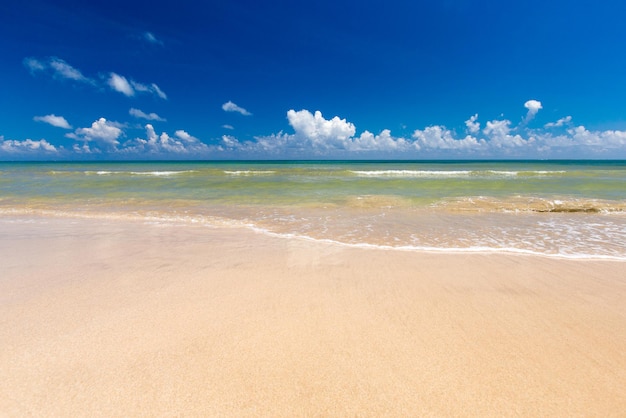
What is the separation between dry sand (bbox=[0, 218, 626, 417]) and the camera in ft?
6.36

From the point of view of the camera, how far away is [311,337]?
2604mm

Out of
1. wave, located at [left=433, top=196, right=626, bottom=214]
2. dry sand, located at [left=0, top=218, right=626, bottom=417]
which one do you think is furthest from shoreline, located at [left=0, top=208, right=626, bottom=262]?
wave, located at [left=433, top=196, right=626, bottom=214]

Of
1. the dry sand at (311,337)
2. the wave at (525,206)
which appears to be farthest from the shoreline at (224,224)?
the wave at (525,206)

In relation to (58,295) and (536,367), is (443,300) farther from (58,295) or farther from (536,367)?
(58,295)

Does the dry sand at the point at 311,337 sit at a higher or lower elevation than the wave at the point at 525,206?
higher

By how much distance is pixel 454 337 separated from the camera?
2609mm

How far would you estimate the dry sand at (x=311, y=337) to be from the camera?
194 cm

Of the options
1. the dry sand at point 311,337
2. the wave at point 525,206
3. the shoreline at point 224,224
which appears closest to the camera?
the dry sand at point 311,337

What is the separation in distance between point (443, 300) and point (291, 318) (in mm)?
1699

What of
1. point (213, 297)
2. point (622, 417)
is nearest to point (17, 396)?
point (213, 297)

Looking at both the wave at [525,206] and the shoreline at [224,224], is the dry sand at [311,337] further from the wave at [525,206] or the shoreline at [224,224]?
the wave at [525,206]

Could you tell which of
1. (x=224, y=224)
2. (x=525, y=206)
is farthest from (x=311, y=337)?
(x=525, y=206)

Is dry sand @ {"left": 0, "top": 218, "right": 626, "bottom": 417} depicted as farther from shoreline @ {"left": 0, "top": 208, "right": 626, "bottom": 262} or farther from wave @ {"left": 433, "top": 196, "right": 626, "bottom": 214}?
wave @ {"left": 433, "top": 196, "right": 626, "bottom": 214}

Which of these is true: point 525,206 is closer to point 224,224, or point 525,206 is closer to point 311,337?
point 224,224
